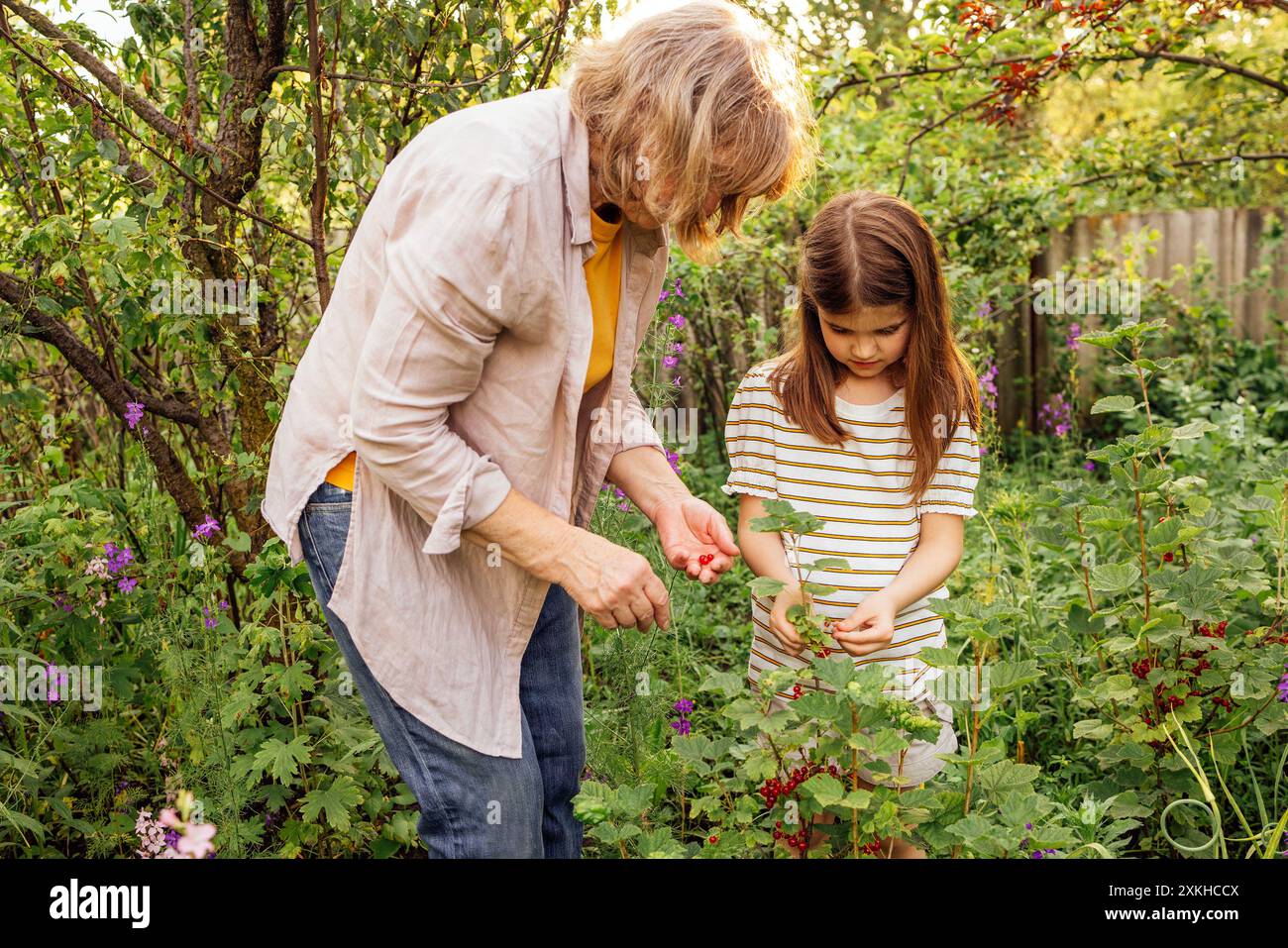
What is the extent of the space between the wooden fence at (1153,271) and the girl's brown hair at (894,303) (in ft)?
12.2

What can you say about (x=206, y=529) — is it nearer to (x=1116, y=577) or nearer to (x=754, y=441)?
(x=754, y=441)

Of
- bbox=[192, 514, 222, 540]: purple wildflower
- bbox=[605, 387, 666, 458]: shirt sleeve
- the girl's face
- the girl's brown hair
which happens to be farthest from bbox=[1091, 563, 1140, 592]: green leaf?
bbox=[192, 514, 222, 540]: purple wildflower

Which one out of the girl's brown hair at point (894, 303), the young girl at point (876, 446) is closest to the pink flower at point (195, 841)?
the young girl at point (876, 446)

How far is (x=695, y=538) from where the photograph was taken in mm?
1832

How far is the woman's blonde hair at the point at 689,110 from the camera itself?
4.94 feet

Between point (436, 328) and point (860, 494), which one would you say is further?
point (860, 494)

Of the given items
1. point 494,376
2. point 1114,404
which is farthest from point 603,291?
point 1114,404

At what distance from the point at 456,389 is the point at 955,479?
1.12m

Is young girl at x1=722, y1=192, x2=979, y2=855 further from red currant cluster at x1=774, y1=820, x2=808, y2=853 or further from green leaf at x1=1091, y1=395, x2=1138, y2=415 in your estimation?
red currant cluster at x1=774, y1=820, x2=808, y2=853

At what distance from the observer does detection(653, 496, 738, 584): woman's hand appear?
1743 mm

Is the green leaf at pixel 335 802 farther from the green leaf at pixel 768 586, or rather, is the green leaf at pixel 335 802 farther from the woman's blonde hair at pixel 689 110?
the woman's blonde hair at pixel 689 110

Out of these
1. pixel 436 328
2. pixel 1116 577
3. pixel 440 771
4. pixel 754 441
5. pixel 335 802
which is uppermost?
pixel 436 328

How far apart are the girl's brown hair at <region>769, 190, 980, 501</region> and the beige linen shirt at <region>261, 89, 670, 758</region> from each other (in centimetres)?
49

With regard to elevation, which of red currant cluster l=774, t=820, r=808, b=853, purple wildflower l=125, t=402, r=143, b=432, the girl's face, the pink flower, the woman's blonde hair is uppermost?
the woman's blonde hair
